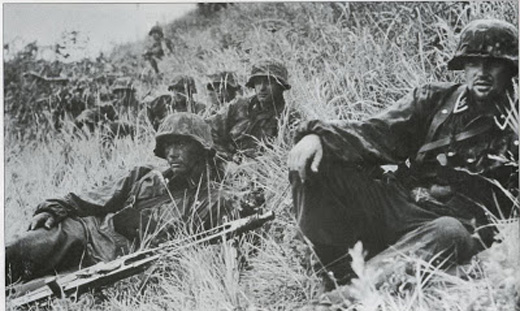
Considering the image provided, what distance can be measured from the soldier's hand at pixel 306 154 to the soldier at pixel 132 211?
1.51 feet

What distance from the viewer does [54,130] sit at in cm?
428

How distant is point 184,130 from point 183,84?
0.92 feet

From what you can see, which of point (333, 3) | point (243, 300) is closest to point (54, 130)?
point (243, 300)

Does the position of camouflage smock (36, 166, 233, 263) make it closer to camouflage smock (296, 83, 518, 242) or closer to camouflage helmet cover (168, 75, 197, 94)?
camouflage helmet cover (168, 75, 197, 94)

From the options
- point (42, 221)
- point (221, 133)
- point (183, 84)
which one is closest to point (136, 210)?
point (42, 221)

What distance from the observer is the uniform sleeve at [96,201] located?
4.09 meters

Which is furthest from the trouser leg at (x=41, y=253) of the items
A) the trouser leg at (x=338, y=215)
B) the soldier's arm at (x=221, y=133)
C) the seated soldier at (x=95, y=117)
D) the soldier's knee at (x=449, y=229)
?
the soldier's knee at (x=449, y=229)

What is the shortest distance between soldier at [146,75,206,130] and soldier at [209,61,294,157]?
13 centimetres

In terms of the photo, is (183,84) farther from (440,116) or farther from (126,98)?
(440,116)

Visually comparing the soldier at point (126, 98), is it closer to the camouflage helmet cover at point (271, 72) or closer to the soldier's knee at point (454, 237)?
the camouflage helmet cover at point (271, 72)

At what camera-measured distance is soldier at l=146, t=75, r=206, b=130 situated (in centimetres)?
422

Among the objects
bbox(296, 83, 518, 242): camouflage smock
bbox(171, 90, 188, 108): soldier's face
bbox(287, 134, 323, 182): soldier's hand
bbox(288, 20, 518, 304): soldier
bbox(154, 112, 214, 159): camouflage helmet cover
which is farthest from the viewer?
bbox(171, 90, 188, 108): soldier's face

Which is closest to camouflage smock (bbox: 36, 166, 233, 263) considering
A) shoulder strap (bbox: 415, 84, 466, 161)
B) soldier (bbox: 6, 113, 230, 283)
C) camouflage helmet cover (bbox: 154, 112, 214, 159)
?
soldier (bbox: 6, 113, 230, 283)

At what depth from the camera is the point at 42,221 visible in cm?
406
